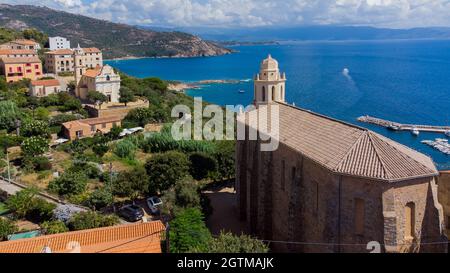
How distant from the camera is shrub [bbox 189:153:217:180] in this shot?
34.8 metres

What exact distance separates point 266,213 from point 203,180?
11734 millimetres

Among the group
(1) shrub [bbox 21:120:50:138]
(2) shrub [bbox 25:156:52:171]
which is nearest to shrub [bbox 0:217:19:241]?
(2) shrub [bbox 25:156:52:171]

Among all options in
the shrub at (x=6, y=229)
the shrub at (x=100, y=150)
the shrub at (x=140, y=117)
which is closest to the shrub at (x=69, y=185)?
the shrub at (x=6, y=229)

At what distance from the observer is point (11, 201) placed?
27.4 m

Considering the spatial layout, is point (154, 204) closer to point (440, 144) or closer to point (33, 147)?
point (33, 147)

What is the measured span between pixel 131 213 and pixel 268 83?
12.6 meters

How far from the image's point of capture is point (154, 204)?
98.0 ft

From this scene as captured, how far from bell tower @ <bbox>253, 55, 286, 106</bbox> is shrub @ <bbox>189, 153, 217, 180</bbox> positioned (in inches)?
281

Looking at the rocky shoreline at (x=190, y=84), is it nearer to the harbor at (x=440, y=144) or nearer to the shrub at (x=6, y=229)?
the harbor at (x=440, y=144)

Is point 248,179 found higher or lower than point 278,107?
lower

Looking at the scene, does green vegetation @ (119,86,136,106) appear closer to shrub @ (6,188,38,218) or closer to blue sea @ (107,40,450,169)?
shrub @ (6,188,38,218)

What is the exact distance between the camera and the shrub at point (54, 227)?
2345 cm
